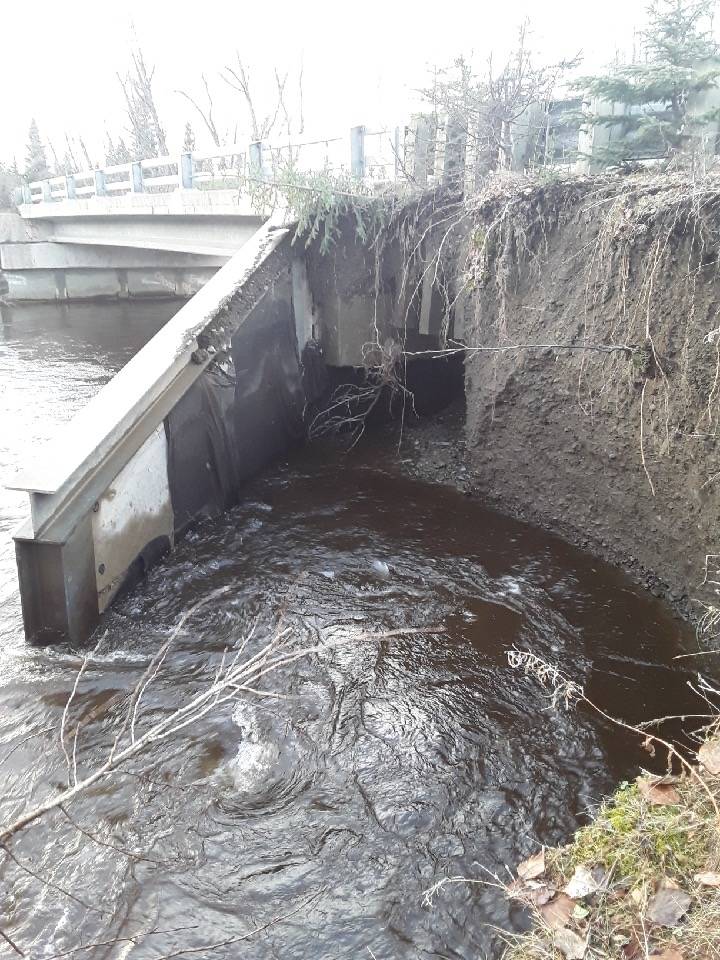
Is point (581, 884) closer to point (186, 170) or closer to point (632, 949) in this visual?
point (632, 949)

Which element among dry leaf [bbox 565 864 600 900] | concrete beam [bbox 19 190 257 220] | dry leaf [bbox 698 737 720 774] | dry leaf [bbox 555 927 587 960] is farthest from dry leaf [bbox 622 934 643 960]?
concrete beam [bbox 19 190 257 220]

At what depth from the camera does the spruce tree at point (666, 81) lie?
19.4 feet

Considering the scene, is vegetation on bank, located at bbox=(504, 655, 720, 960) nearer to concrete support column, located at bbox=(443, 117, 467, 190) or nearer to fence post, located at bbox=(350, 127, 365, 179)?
concrete support column, located at bbox=(443, 117, 467, 190)

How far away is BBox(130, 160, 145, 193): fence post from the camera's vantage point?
14133 millimetres

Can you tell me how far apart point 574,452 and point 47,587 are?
4.00 meters

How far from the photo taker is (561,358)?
5.50 m

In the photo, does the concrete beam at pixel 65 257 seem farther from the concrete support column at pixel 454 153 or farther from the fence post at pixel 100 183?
the concrete support column at pixel 454 153

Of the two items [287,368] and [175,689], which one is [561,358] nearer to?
[287,368]

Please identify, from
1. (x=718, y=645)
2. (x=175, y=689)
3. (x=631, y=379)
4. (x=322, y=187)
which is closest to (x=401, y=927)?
(x=175, y=689)

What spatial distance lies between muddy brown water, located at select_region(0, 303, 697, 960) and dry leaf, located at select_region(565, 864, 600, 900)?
38 cm

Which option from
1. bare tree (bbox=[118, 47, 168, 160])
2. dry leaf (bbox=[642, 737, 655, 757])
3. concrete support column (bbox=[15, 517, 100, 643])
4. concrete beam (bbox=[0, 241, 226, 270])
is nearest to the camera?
dry leaf (bbox=[642, 737, 655, 757])

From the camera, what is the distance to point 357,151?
8.18 m

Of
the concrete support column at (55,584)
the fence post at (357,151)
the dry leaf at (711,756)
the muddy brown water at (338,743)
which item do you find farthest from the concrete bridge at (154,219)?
the dry leaf at (711,756)

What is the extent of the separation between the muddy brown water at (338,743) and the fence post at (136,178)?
35.0 ft
